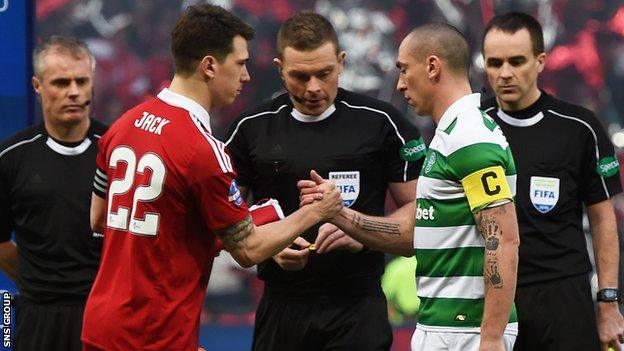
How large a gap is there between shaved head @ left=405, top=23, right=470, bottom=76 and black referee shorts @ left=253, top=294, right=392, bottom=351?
1.13m

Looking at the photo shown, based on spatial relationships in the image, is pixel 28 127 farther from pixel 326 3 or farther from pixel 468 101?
pixel 326 3

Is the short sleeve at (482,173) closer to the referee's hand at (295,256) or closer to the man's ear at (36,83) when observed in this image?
the referee's hand at (295,256)

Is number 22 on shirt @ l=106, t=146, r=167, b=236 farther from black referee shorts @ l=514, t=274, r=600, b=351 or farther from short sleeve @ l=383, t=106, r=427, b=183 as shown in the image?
black referee shorts @ l=514, t=274, r=600, b=351

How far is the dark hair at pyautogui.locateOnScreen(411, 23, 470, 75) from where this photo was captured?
4.28m


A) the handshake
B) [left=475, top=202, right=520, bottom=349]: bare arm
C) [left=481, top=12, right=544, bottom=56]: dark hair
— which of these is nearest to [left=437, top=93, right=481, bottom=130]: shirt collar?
[left=475, top=202, right=520, bottom=349]: bare arm

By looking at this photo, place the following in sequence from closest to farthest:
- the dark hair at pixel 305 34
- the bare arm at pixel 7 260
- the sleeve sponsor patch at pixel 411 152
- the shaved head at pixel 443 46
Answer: the shaved head at pixel 443 46 → the dark hair at pixel 305 34 → the sleeve sponsor patch at pixel 411 152 → the bare arm at pixel 7 260

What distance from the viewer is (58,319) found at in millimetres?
5266

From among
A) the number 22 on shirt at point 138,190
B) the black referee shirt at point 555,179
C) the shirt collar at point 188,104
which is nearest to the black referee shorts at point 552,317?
the black referee shirt at point 555,179

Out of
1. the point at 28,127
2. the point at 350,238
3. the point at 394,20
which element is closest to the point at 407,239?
the point at 350,238

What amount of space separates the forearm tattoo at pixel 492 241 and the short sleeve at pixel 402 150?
1035 mm

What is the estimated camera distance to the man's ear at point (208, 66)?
4184mm

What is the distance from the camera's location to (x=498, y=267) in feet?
A: 13.0

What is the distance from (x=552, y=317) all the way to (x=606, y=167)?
643 millimetres

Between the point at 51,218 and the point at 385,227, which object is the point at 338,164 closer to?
the point at 385,227
